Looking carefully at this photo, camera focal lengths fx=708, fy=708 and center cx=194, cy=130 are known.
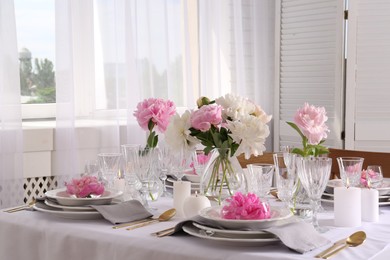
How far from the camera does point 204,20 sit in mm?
4109

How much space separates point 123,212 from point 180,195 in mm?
190

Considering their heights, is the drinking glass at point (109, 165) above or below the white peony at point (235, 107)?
below

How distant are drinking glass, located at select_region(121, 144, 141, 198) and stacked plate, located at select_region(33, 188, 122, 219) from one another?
61mm

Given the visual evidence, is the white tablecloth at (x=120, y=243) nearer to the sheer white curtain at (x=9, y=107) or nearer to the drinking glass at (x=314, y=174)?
the drinking glass at (x=314, y=174)

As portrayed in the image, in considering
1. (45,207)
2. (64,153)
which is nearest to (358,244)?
(45,207)

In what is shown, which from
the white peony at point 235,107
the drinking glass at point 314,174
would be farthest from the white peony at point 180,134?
the drinking glass at point 314,174

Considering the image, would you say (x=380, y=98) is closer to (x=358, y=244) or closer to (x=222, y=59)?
(x=222, y=59)

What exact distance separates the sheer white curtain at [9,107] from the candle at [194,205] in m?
1.46

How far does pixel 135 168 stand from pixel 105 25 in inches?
67.3

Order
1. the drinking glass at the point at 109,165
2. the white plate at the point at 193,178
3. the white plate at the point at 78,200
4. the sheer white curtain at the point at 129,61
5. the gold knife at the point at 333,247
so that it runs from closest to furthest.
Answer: the gold knife at the point at 333,247
the white plate at the point at 78,200
the drinking glass at the point at 109,165
the white plate at the point at 193,178
the sheer white curtain at the point at 129,61

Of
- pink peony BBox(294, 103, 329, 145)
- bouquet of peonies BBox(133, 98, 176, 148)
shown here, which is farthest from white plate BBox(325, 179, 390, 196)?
bouquet of peonies BBox(133, 98, 176, 148)

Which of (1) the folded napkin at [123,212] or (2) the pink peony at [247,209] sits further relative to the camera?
(1) the folded napkin at [123,212]

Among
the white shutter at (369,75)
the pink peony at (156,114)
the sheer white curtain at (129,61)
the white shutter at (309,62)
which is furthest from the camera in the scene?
the white shutter at (309,62)

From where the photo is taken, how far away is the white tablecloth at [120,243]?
1572 mm
